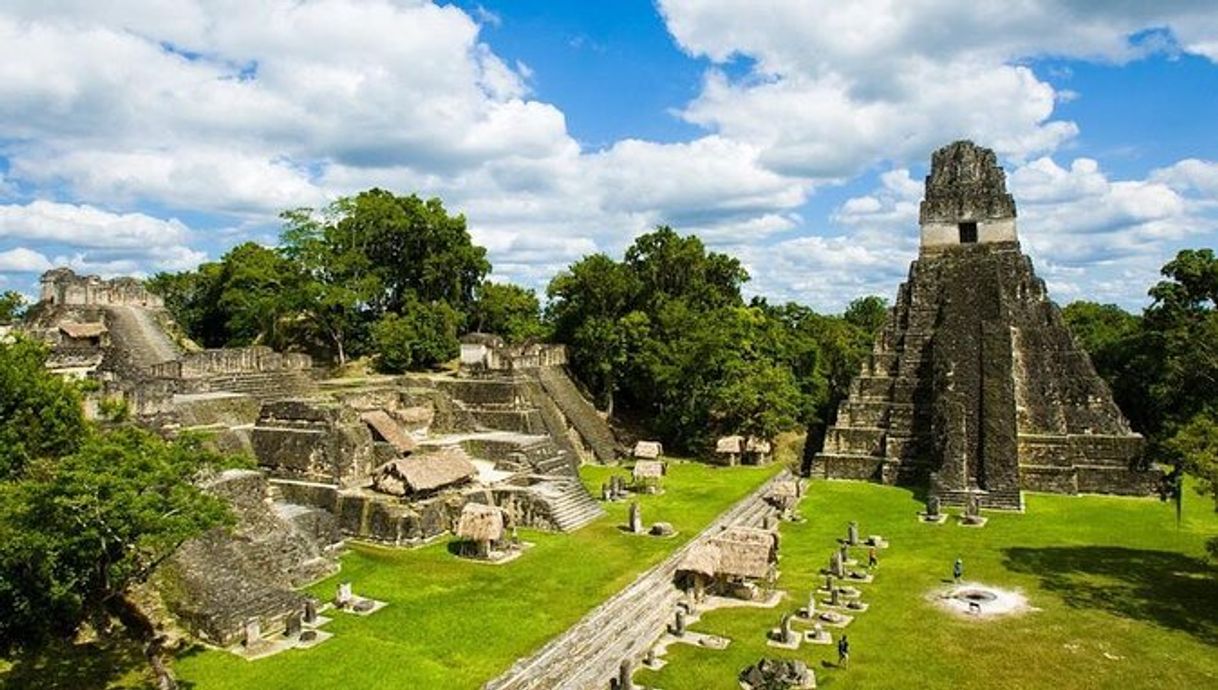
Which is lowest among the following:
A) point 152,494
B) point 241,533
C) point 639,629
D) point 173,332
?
point 639,629

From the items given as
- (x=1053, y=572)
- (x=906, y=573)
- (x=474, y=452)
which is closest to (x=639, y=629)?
(x=906, y=573)

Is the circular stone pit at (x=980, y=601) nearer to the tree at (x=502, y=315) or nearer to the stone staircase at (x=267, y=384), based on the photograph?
the stone staircase at (x=267, y=384)

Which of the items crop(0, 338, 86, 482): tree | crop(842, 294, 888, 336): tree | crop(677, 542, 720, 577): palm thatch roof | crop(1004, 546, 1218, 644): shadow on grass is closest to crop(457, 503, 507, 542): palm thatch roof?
crop(677, 542, 720, 577): palm thatch roof

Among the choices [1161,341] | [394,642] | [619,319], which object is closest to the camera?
[394,642]

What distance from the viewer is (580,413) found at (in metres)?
37.3

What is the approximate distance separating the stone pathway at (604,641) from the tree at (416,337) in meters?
23.1

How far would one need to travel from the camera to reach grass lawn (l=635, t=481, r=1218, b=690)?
46.3 ft

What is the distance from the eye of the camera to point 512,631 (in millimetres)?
15891

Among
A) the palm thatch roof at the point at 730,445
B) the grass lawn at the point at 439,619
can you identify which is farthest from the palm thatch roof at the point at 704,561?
the palm thatch roof at the point at 730,445

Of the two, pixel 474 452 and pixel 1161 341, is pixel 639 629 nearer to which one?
pixel 474 452

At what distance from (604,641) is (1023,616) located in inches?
359

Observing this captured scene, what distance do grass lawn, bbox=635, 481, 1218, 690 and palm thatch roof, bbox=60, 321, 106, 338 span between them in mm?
30434

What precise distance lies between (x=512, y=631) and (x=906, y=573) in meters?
10.4

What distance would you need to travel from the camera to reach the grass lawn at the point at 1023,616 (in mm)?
14102
